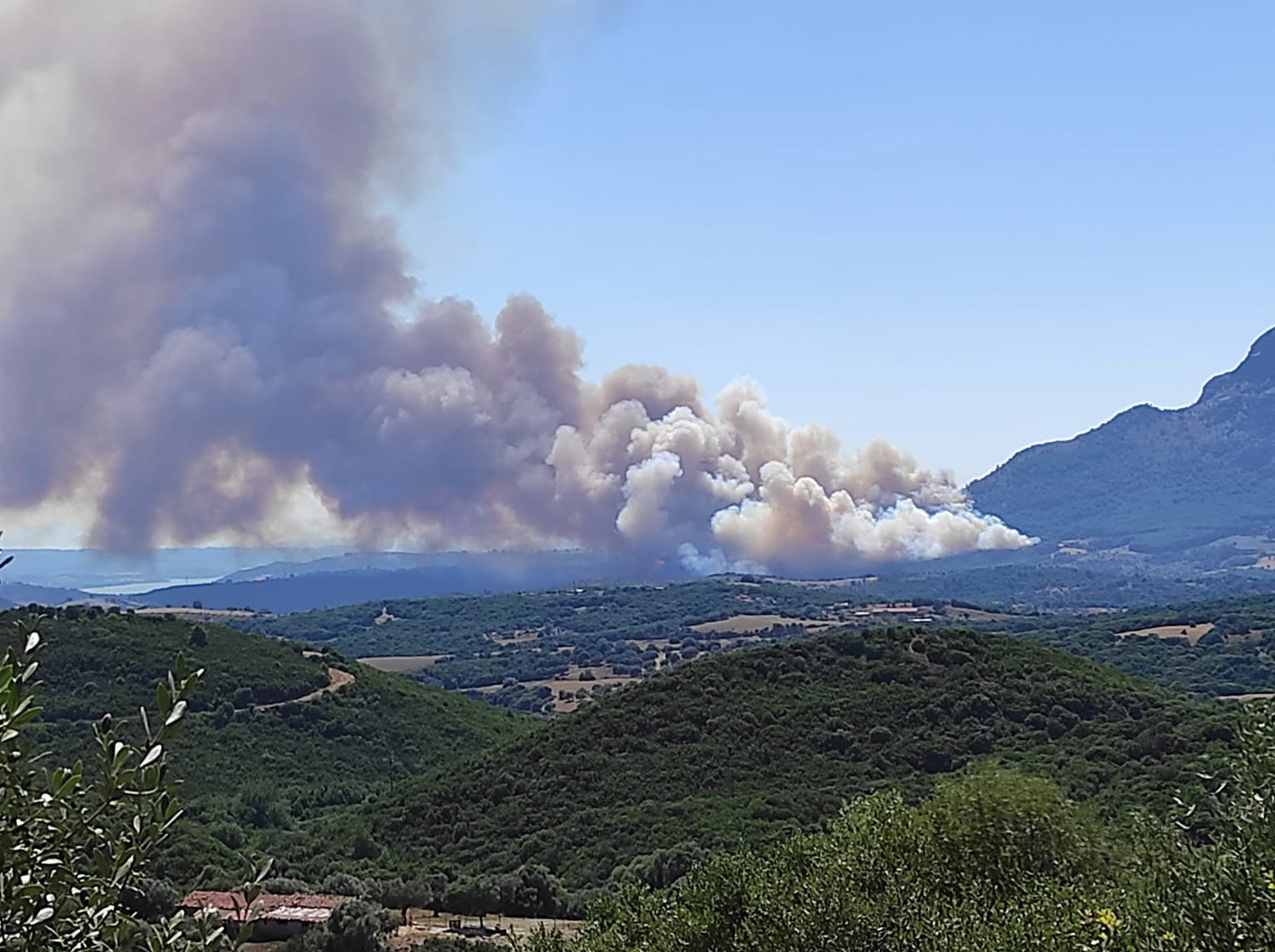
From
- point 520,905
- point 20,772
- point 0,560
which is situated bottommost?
point 520,905

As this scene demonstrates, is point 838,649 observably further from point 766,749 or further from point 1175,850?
point 1175,850

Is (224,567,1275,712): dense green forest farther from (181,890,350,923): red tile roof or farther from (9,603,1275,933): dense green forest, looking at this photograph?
(181,890,350,923): red tile roof

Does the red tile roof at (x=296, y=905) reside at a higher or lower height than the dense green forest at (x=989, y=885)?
lower

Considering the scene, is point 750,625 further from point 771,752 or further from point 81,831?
point 81,831

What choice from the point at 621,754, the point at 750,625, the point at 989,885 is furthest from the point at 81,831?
the point at 750,625

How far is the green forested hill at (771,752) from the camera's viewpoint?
42.3 m

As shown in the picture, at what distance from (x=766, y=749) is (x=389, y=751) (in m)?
27.6

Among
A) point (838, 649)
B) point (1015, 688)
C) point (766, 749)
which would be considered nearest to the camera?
point (766, 749)

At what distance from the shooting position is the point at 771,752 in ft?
167

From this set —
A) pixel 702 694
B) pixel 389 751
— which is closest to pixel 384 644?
pixel 389 751

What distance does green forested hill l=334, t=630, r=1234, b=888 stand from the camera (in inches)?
1667

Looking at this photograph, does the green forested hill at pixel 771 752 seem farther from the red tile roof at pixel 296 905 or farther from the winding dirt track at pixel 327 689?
the winding dirt track at pixel 327 689

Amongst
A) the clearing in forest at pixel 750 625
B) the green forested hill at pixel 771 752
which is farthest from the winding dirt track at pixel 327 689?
the clearing in forest at pixel 750 625

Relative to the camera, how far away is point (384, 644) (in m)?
194
